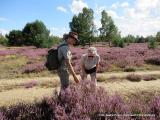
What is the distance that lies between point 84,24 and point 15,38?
31706 mm

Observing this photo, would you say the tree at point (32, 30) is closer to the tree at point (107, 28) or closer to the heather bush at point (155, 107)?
the tree at point (107, 28)

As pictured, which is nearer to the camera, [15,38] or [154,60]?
[154,60]

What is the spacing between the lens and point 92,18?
67.2 m

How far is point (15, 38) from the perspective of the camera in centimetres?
9200

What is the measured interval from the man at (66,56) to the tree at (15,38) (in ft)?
259

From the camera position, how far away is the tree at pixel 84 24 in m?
64.2

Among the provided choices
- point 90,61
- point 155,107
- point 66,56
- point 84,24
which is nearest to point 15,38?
point 84,24

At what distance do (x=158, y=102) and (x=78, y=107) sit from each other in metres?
1.54

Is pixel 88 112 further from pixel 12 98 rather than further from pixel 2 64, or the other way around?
pixel 2 64

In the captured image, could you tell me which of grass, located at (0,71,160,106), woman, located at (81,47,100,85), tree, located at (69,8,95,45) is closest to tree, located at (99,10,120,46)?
tree, located at (69,8,95,45)

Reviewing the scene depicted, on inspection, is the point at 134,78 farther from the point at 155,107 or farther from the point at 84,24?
the point at 84,24

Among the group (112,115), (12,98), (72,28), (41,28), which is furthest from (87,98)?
(41,28)

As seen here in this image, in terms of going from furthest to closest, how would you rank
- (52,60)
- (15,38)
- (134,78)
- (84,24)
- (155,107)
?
(15,38) → (84,24) → (134,78) → (52,60) → (155,107)

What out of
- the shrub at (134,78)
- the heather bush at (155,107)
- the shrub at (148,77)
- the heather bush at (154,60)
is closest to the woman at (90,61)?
the heather bush at (155,107)
